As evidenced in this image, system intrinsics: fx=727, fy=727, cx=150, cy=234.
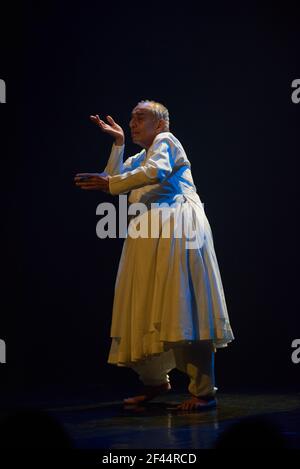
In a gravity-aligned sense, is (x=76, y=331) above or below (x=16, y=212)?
below

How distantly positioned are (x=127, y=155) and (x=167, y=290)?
168 cm

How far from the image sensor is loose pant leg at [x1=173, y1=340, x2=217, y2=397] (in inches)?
115

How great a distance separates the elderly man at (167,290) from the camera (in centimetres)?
283

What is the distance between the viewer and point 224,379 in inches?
161

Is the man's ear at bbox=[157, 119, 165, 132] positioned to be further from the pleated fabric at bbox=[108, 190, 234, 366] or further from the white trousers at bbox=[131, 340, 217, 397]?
the white trousers at bbox=[131, 340, 217, 397]

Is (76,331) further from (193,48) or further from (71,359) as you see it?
(193,48)

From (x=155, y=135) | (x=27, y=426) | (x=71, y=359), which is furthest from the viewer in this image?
(x=71, y=359)

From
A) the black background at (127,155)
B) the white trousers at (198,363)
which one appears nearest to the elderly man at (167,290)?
the white trousers at (198,363)

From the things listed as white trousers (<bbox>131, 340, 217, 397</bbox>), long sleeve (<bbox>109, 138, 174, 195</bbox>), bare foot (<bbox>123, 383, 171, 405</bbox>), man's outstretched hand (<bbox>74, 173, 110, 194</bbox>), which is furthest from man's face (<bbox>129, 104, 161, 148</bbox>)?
bare foot (<bbox>123, 383, 171, 405</bbox>)

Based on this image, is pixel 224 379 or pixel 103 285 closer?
pixel 224 379

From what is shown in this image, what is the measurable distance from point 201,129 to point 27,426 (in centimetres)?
329

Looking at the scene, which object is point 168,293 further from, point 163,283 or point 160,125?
point 160,125

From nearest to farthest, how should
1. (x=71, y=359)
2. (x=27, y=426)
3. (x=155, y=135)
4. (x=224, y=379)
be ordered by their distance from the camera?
(x=27, y=426) < (x=155, y=135) < (x=224, y=379) < (x=71, y=359)

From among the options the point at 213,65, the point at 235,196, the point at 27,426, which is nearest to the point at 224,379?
the point at 235,196
